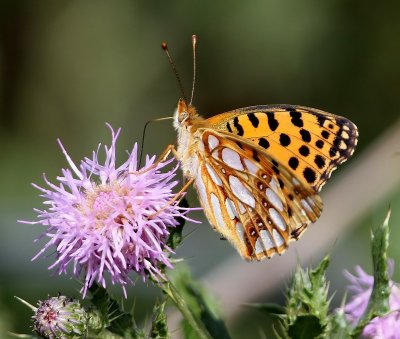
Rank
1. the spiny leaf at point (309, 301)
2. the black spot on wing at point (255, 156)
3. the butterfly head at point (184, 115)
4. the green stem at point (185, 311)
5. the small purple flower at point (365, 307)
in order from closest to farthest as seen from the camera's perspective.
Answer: the spiny leaf at point (309, 301)
the green stem at point (185, 311)
the small purple flower at point (365, 307)
the black spot on wing at point (255, 156)
the butterfly head at point (184, 115)

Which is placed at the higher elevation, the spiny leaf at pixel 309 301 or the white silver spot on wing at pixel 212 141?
the white silver spot on wing at pixel 212 141

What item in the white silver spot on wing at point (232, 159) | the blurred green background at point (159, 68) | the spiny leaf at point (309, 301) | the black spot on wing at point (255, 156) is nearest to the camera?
the spiny leaf at point (309, 301)

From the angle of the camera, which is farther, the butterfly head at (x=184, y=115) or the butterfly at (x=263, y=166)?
the butterfly head at (x=184, y=115)

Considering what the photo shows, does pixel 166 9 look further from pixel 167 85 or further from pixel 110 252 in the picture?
pixel 110 252

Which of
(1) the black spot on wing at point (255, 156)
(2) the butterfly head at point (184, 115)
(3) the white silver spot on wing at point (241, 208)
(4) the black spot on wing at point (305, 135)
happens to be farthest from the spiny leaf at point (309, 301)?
(2) the butterfly head at point (184, 115)

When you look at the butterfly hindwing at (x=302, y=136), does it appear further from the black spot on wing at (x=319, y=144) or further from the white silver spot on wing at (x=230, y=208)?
the white silver spot on wing at (x=230, y=208)

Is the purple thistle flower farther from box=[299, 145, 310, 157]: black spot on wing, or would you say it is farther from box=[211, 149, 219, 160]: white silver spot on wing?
box=[299, 145, 310, 157]: black spot on wing

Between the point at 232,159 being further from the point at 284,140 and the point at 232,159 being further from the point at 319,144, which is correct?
the point at 319,144
